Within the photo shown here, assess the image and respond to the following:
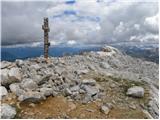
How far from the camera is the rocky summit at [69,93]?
2091 cm

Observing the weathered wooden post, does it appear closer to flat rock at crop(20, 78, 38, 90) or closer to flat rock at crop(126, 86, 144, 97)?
flat rock at crop(20, 78, 38, 90)

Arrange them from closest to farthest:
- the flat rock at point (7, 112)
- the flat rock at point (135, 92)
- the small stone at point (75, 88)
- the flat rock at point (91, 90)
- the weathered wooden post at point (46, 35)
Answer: the flat rock at point (7, 112)
the flat rock at point (91, 90)
the small stone at point (75, 88)
the flat rock at point (135, 92)
the weathered wooden post at point (46, 35)

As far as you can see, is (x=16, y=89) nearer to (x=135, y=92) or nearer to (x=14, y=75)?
(x=14, y=75)

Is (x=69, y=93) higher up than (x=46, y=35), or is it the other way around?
(x=46, y=35)

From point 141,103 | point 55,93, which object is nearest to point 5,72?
point 55,93

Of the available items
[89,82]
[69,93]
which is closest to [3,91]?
[69,93]

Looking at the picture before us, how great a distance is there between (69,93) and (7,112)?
15.5 ft

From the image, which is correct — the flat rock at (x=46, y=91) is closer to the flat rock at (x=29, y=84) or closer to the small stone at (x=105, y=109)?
the flat rock at (x=29, y=84)

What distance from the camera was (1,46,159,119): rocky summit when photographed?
68.6ft

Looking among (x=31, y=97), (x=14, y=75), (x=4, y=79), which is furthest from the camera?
(x=14, y=75)

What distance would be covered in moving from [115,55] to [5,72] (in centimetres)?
1950

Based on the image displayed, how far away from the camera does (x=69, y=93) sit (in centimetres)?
2277

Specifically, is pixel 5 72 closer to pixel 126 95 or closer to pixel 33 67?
pixel 33 67

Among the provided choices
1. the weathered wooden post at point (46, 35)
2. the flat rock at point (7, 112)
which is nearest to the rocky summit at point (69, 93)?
the flat rock at point (7, 112)
